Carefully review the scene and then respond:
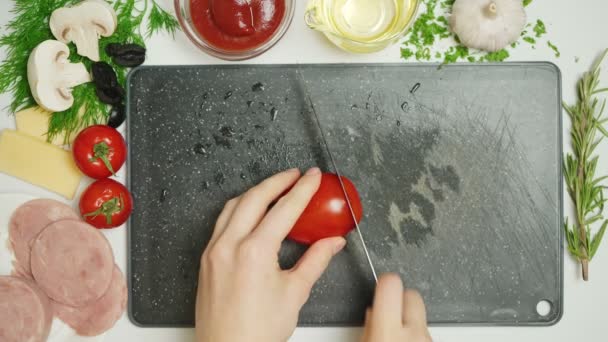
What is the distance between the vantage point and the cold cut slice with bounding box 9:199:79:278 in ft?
4.03

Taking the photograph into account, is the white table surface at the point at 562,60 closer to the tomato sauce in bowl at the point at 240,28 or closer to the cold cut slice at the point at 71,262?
the tomato sauce in bowl at the point at 240,28

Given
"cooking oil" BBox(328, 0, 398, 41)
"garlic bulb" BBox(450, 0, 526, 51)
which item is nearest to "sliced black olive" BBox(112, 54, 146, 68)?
"cooking oil" BBox(328, 0, 398, 41)

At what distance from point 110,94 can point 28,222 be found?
0.34 metres

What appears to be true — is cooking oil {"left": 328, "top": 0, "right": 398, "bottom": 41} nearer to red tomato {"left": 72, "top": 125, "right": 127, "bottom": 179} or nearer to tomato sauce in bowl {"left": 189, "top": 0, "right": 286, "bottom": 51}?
tomato sauce in bowl {"left": 189, "top": 0, "right": 286, "bottom": 51}

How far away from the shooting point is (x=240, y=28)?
1.13 meters

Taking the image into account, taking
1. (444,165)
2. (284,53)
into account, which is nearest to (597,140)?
(444,165)

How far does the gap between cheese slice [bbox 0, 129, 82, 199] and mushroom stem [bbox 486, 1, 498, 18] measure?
95 centimetres

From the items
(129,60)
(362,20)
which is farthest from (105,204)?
(362,20)

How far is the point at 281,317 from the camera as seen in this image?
3.45 feet

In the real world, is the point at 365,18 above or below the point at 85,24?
above

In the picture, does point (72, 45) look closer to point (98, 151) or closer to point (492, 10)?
point (98, 151)

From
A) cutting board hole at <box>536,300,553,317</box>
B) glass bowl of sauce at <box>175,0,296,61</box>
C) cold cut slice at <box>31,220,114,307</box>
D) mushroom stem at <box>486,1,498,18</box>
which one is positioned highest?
mushroom stem at <box>486,1,498,18</box>

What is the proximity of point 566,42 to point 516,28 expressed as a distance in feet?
0.52

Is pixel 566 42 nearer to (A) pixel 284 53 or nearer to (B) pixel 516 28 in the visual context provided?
(B) pixel 516 28
